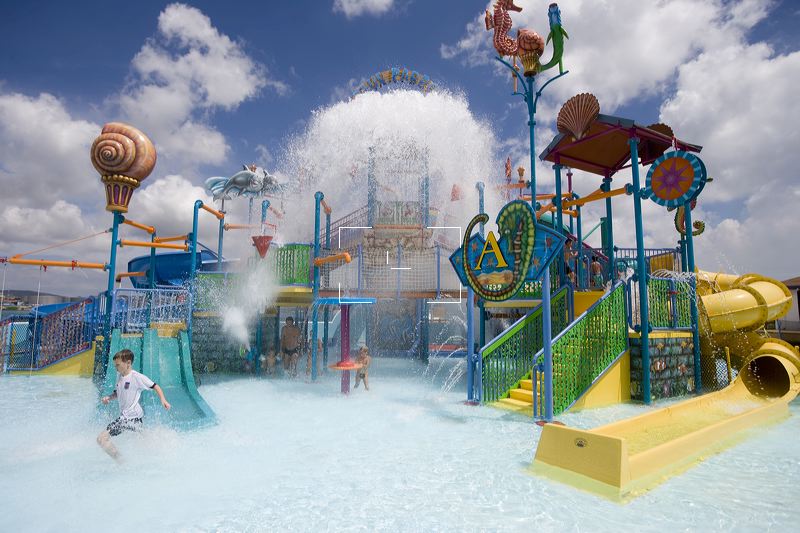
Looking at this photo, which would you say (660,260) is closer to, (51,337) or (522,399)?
(522,399)

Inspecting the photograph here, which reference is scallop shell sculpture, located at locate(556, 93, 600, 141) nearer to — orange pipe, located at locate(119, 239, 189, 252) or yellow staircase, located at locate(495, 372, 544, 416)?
Result: yellow staircase, located at locate(495, 372, 544, 416)

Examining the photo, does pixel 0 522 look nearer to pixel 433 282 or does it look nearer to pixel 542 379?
pixel 542 379

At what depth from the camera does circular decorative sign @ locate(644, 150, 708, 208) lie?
895 cm

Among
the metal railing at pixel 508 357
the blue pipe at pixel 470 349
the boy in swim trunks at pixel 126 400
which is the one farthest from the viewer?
the blue pipe at pixel 470 349

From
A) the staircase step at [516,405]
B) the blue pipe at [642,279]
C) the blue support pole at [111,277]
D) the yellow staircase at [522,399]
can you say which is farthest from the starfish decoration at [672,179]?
the blue support pole at [111,277]

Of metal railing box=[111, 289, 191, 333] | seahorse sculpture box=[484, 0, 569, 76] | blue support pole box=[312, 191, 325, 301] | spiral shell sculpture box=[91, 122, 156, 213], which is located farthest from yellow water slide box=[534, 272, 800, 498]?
spiral shell sculpture box=[91, 122, 156, 213]

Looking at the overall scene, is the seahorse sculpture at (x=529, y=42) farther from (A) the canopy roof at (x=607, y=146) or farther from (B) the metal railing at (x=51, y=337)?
(B) the metal railing at (x=51, y=337)

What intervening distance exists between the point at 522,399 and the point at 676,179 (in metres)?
5.69

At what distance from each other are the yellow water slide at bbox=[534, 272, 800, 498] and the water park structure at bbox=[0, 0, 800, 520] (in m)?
0.03

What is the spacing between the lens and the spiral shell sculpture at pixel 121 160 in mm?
12961

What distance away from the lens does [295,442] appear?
7008 millimetres

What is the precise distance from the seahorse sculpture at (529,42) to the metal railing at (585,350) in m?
5.01

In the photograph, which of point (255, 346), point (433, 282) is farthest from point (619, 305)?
point (255, 346)

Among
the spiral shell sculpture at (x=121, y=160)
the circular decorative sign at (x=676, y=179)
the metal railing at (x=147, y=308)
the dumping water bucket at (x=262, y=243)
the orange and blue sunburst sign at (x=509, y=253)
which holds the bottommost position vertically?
the metal railing at (x=147, y=308)
